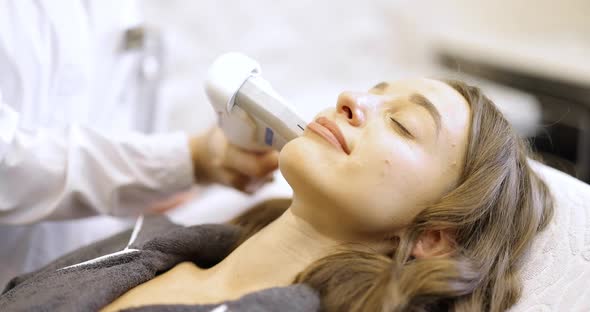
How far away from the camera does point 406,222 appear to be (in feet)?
2.53

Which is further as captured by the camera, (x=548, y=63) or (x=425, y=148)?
(x=548, y=63)

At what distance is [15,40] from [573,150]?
1657 millimetres

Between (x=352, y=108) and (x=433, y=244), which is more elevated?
(x=352, y=108)

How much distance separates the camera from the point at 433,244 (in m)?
0.78

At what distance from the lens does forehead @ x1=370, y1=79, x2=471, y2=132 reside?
0.79m

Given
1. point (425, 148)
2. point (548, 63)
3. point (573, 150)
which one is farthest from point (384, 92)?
point (573, 150)

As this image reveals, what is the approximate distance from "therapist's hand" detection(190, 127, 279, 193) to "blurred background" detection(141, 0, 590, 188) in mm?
309

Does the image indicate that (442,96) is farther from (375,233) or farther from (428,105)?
(375,233)

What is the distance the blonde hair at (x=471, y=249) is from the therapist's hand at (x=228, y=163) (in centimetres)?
34

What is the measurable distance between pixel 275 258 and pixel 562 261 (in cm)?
39

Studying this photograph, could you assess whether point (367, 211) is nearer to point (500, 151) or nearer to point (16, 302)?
point (500, 151)

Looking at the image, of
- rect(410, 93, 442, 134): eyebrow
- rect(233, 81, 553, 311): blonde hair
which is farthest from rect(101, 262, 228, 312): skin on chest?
rect(410, 93, 442, 134): eyebrow

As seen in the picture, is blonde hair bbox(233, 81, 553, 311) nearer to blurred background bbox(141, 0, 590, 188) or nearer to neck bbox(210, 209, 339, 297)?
neck bbox(210, 209, 339, 297)

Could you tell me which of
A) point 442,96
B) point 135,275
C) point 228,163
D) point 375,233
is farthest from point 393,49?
point 135,275
